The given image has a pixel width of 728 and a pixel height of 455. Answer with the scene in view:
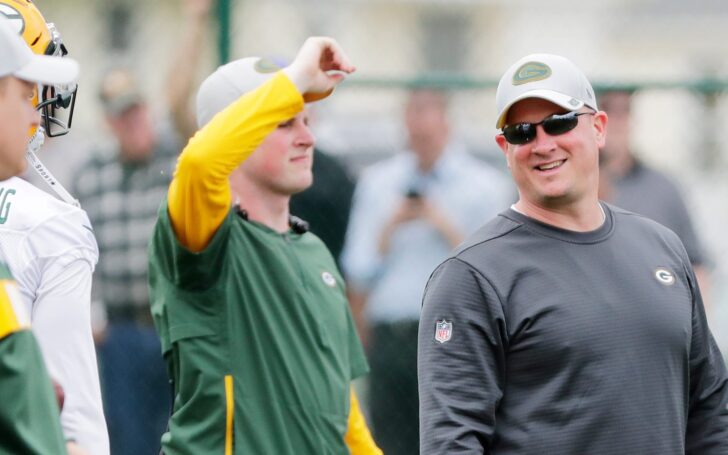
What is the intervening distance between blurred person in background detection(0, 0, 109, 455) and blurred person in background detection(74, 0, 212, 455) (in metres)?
2.93

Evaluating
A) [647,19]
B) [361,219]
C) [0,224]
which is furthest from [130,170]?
[647,19]

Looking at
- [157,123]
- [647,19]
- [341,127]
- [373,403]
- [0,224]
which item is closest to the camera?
[0,224]

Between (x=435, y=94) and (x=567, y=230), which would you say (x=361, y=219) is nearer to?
(x=435, y=94)

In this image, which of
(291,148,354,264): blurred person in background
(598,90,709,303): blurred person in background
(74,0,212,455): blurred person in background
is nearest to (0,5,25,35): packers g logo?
(74,0,212,455): blurred person in background

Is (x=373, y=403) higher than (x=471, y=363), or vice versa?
(x=471, y=363)

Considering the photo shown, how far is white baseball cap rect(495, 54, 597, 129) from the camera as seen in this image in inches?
150

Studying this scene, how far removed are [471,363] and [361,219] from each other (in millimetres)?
3265

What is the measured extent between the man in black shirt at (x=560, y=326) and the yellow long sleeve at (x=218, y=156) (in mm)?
659

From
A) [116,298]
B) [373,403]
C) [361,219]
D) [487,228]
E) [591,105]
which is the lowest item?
[373,403]

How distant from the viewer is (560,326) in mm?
3549

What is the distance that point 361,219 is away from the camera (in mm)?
6777

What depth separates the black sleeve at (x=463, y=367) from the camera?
3529mm

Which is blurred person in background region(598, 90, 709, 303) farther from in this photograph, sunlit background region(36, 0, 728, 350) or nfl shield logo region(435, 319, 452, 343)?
nfl shield logo region(435, 319, 452, 343)

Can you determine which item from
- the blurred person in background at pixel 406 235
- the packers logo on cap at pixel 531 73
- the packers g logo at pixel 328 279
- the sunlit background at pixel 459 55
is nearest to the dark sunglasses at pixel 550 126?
the packers logo on cap at pixel 531 73
